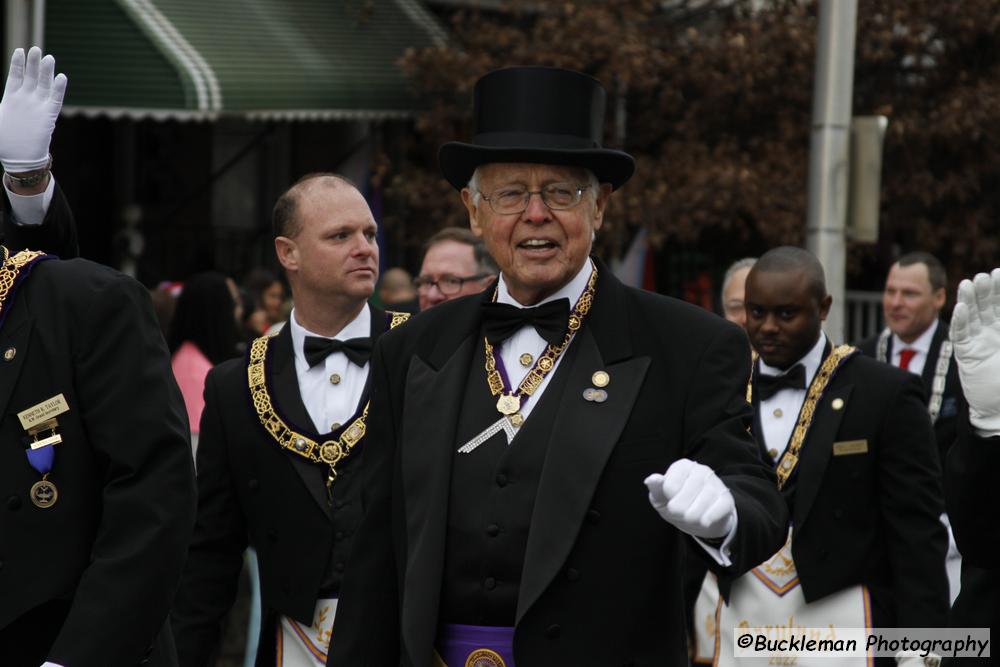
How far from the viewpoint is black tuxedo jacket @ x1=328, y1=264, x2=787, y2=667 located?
390 cm

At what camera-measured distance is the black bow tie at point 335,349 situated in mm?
5918

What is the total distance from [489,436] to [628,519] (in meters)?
0.41

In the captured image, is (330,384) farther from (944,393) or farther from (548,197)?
(944,393)

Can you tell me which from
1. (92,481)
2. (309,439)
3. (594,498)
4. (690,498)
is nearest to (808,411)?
(309,439)

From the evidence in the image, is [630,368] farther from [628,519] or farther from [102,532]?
[102,532]

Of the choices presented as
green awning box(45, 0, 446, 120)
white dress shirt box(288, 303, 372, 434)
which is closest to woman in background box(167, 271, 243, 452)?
white dress shirt box(288, 303, 372, 434)

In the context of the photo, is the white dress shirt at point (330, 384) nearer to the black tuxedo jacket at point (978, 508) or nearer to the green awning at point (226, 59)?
the black tuxedo jacket at point (978, 508)

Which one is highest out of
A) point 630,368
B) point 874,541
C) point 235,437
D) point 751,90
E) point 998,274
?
point 751,90

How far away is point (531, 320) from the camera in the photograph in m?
4.24

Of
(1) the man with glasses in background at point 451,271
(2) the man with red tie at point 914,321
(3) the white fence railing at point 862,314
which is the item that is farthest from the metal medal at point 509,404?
(3) the white fence railing at point 862,314

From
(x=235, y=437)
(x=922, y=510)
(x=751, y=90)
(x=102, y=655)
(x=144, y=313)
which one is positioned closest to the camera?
(x=102, y=655)

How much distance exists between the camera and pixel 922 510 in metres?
6.29

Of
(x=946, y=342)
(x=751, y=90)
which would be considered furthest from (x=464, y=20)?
(x=946, y=342)

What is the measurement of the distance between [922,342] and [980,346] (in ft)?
20.1
